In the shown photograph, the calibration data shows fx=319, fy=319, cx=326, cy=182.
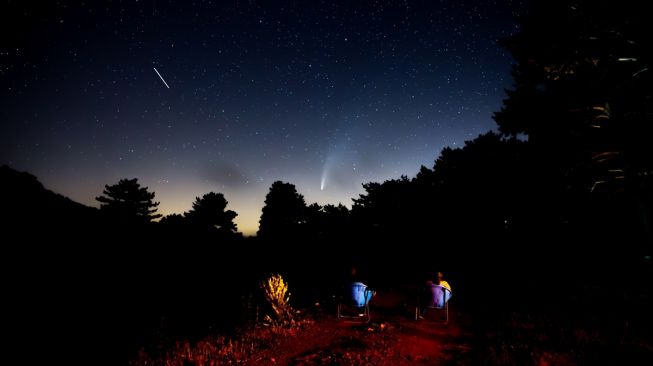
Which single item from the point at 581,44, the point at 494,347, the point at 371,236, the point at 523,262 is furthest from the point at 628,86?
the point at 371,236

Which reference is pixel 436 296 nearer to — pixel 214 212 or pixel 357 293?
pixel 357 293

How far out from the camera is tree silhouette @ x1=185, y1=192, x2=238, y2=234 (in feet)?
146

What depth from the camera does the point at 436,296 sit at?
7805 mm

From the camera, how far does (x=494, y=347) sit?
595 cm

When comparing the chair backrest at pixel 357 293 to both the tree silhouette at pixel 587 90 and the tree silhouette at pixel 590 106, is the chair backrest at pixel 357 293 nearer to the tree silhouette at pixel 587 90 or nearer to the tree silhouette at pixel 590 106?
the tree silhouette at pixel 590 106

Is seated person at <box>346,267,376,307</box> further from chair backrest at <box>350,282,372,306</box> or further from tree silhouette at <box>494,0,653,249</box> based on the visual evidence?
tree silhouette at <box>494,0,653,249</box>

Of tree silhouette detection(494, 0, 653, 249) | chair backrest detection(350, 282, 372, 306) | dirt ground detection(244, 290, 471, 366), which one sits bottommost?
dirt ground detection(244, 290, 471, 366)

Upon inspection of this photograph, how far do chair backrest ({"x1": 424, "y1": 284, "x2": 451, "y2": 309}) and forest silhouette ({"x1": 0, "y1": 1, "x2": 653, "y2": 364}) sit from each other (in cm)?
198

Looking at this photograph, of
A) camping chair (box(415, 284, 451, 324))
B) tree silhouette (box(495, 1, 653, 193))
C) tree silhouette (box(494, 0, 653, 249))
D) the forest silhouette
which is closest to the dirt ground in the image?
camping chair (box(415, 284, 451, 324))

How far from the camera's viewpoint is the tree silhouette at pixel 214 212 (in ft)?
146

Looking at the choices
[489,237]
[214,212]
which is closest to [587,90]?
[489,237]

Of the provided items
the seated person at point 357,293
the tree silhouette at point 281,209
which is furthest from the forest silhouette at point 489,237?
the tree silhouette at point 281,209

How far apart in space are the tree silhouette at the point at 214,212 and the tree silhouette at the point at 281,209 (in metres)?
4.75

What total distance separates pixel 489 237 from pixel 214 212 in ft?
120
